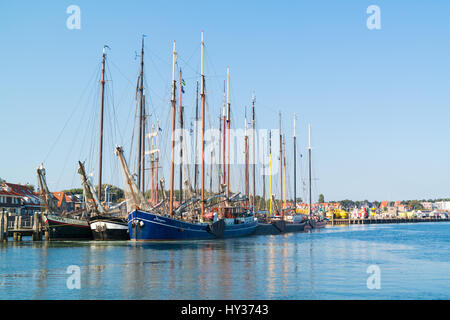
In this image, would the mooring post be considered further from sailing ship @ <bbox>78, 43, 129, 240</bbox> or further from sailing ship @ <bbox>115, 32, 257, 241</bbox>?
sailing ship @ <bbox>115, 32, 257, 241</bbox>

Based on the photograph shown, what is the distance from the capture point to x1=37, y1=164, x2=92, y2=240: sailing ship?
213 feet

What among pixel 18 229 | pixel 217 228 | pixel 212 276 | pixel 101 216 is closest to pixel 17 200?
pixel 18 229

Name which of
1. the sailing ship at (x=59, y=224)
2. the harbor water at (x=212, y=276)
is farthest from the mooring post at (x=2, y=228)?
the harbor water at (x=212, y=276)

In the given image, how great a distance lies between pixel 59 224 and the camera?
65.1 m

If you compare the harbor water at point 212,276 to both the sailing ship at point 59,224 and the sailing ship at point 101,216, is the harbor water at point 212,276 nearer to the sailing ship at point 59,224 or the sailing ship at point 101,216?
the sailing ship at point 101,216

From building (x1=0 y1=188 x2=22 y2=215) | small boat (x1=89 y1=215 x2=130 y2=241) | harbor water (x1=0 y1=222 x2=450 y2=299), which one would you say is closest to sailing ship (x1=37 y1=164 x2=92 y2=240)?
small boat (x1=89 y1=215 x2=130 y2=241)

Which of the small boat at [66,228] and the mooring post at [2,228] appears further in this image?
the small boat at [66,228]

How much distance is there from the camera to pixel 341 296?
2564cm

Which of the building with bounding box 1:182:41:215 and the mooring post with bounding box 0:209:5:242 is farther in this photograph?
the building with bounding box 1:182:41:215

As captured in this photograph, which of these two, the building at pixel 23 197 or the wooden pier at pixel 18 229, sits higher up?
the building at pixel 23 197

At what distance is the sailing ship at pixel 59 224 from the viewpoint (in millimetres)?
64938
